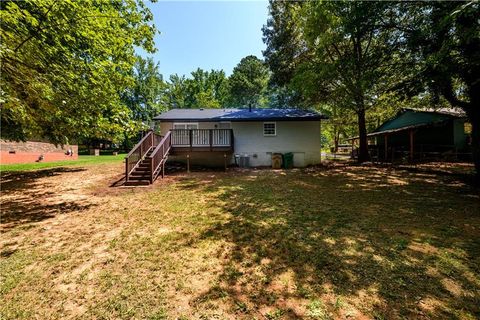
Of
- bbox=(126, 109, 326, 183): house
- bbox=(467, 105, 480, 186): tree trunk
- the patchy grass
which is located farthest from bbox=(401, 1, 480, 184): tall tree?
bbox=(126, 109, 326, 183): house

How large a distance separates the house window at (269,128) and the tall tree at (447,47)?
26.3ft

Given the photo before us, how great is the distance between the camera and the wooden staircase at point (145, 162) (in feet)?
31.9

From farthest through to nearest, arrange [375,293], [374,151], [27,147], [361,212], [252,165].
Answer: [374,151] → [27,147] → [252,165] → [361,212] → [375,293]

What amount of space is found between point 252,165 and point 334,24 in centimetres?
935

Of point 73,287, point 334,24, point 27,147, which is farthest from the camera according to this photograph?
point 27,147

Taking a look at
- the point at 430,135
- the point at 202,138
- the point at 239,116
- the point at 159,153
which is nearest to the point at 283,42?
the point at 239,116

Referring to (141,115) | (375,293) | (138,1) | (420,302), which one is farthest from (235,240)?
(141,115)

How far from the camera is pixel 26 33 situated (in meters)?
4.92

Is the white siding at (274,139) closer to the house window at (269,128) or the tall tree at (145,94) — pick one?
the house window at (269,128)

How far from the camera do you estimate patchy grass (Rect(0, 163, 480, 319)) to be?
274 cm

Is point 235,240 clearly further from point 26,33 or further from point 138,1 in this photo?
point 138,1

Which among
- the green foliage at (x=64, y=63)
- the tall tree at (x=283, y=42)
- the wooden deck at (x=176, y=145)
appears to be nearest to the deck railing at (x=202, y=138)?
the wooden deck at (x=176, y=145)

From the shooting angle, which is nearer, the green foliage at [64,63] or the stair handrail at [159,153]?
the green foliage at [64,63]

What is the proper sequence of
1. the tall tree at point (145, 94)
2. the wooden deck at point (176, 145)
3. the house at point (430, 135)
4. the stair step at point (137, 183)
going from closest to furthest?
the stair step at point (137, 183)
the wooden deck at point (176, 145)
the house at point (430, 135)
the tall tree at point (145, 94)
